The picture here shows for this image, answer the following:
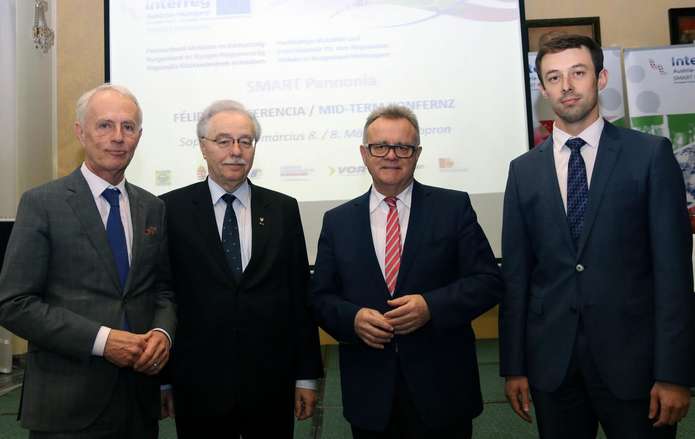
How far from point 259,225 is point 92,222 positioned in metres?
0.52

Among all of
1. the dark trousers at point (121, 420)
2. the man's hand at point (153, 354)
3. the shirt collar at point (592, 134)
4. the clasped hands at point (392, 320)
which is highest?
the shirt collar at point (592, 134)

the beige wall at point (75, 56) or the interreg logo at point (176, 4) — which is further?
the beige wall at point (75, 56)

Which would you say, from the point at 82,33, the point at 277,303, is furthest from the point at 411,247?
the point at 82,33

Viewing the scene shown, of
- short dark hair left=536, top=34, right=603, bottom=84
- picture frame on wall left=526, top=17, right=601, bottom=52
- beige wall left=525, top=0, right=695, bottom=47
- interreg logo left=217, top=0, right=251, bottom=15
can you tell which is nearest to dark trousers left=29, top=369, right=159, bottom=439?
short dark hair left=536, top=34, right=603, bottom=84

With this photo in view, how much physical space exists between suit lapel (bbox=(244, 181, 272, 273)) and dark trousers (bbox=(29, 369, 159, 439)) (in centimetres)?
49

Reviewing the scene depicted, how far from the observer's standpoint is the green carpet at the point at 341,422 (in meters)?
2.96

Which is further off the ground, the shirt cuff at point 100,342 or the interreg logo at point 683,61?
the interreg logo at point 683,61

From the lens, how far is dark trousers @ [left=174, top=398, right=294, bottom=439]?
167 centimetres

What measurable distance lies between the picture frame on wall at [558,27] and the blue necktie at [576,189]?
268cm

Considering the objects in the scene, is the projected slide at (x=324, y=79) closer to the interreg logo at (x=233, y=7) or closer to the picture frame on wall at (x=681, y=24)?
the interreg logo at (x=233, y=7)

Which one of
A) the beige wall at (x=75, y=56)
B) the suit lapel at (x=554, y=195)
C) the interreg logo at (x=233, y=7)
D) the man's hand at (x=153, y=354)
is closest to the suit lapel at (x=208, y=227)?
the man's hand at (x=153, y=354)

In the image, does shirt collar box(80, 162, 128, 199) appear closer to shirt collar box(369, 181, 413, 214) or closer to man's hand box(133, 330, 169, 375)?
man's hand box(133, 330, 169, 375)

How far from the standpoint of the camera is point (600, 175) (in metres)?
1.53

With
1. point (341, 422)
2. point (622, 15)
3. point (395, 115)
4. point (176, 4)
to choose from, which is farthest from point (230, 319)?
point (622, 15)
